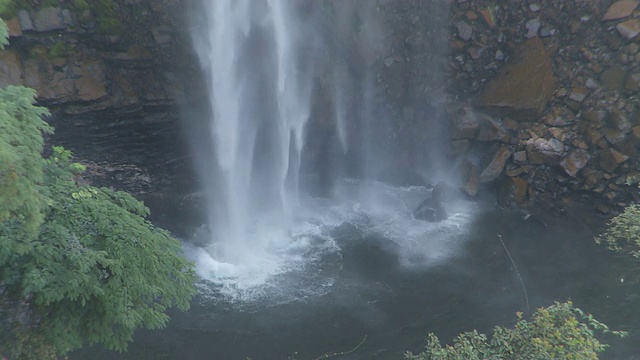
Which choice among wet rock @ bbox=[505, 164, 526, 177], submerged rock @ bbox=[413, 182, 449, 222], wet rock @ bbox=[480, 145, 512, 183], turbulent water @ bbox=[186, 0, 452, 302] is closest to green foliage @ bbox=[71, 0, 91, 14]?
turbulent water @ bbox=[186, 0, 452, 302]

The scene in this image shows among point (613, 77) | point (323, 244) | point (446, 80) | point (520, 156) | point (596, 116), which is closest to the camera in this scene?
point (323, 244)

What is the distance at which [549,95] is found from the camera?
24812 mm

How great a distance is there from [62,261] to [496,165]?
21.5 metres

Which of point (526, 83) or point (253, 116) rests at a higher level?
point (526, 83)

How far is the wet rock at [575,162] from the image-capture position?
2352 cm

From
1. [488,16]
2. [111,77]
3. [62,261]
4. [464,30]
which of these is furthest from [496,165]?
[62,261]

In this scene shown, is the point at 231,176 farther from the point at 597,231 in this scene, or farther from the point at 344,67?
the point at 597,231

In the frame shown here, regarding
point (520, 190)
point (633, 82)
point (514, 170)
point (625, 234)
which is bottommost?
point (625, 234)

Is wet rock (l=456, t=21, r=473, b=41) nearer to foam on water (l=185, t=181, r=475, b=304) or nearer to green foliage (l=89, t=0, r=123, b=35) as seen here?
foam on water (l=185, t=181, r=475, b=304)

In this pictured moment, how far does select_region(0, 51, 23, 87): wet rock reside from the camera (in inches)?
771

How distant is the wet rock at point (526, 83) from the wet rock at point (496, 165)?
6.51 feet

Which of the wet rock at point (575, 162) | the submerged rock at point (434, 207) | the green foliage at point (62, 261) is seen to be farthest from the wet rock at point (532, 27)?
the green foliage at point (62, 261)

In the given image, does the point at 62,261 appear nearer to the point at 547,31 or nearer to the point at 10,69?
the point at 10,69

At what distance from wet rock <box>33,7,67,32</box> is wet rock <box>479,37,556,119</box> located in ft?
67.5
